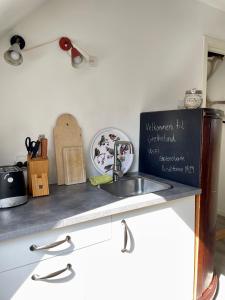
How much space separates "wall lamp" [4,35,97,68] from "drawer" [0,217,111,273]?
0.96 metres

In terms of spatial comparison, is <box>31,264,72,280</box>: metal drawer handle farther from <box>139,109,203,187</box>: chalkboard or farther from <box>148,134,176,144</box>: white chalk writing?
<box>148,134,176,144</box>: white chalk writing

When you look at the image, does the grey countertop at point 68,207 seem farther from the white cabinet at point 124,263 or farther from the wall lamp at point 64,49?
the wall lamp at point 64,49

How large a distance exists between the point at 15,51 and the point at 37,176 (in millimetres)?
693

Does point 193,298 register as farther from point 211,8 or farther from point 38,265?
point 211,8

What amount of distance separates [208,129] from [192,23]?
3.99 feet

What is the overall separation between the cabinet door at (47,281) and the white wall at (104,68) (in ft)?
2.11

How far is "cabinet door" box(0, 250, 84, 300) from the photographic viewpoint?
2.94ft

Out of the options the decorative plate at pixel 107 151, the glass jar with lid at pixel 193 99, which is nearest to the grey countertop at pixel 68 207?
the decorative plate at pixel 107 151

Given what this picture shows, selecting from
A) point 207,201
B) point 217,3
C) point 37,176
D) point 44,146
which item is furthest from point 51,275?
point 217,3

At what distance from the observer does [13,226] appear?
0.90m

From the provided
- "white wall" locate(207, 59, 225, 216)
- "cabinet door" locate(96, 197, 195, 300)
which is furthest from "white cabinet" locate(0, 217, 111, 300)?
"white wall" locate(207, 59, 225, 216)

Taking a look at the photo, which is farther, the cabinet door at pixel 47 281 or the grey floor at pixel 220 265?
the grey floor at pixel 220 265

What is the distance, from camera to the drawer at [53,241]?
2.92 ft

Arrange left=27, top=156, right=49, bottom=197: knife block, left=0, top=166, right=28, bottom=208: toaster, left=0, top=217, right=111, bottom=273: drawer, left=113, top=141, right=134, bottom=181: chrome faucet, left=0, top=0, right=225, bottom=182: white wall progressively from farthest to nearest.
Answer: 1. left=113, top=141, right=134, bottom=181: chrome faucet
2. left=0, top=0, right=225, bottom=182: white wall
3. left=27, top=156, right=49, bottom=197: knife block
4. left=0, top=166, right=28, bottom=208: toaster
5. left=0, top=217, right=111, bottom=273: drawer
